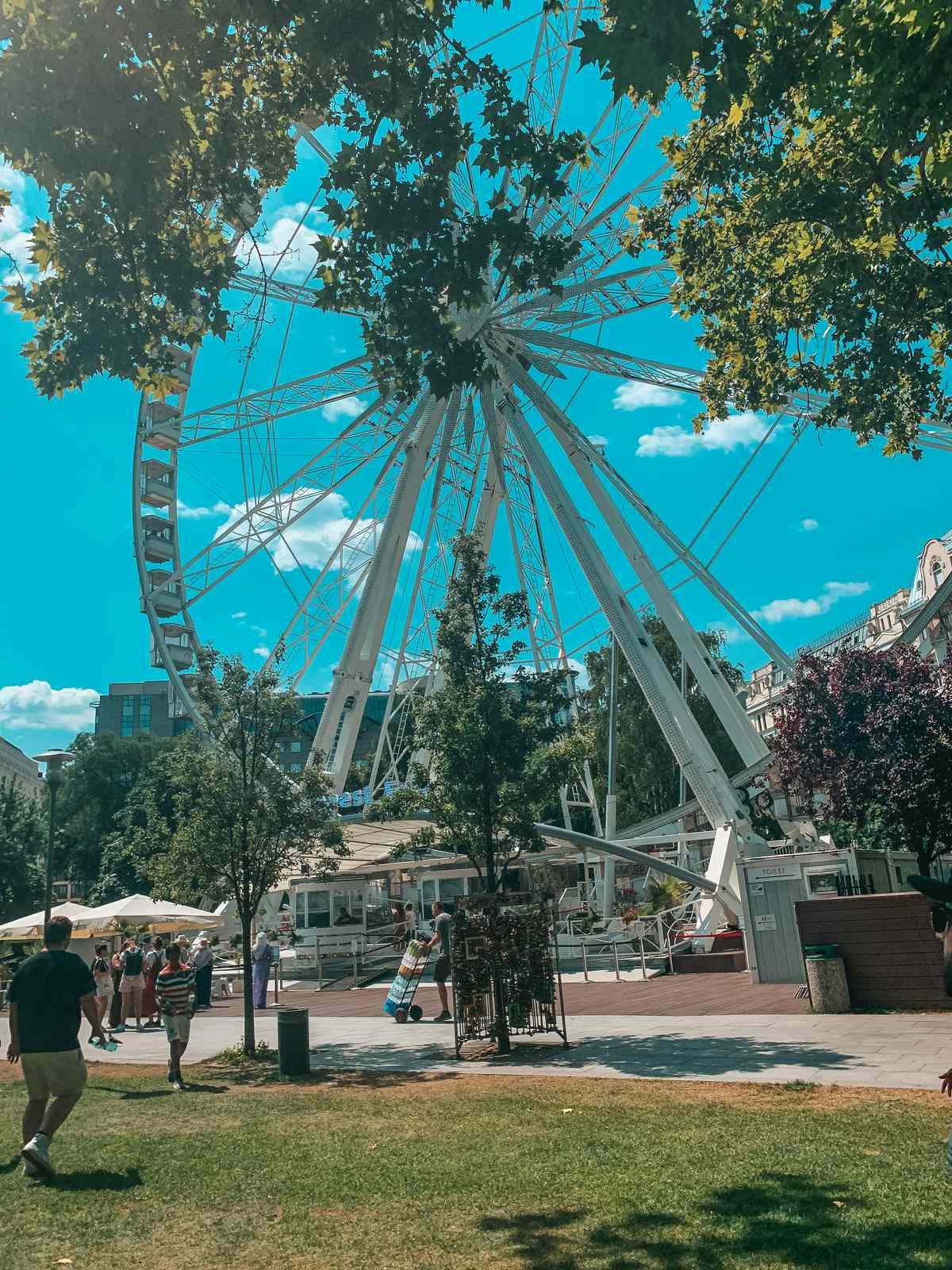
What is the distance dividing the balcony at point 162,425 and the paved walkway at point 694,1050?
52.8 ft

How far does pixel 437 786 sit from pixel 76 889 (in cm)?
6992

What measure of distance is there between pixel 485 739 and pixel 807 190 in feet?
26.1

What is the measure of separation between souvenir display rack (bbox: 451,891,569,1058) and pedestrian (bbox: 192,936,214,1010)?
414 inches

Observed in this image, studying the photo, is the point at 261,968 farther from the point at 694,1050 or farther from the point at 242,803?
the point at 694,1050

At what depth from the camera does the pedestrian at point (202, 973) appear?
21.5 metres

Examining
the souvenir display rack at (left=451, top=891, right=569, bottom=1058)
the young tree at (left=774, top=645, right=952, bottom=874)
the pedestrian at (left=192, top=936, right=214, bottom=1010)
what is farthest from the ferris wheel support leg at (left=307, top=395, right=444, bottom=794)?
the souvenir display rack at (left=451, top=891, right=569, bottom=1058)

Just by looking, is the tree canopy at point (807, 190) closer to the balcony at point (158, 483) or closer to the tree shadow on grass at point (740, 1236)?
the tree shadow on grass at point (740, 1236)

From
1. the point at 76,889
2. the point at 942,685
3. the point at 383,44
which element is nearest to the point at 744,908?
the point at 942,685

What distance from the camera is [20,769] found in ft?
332

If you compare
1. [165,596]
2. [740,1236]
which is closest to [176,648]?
[165,596]

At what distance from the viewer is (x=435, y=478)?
26.0 meters

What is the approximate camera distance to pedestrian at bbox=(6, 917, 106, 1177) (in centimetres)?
700

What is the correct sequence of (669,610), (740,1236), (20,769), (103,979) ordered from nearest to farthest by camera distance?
(740,1236), (103,979), (669,610), (20,769)

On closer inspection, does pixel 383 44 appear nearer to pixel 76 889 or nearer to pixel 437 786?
pixel 437 786
